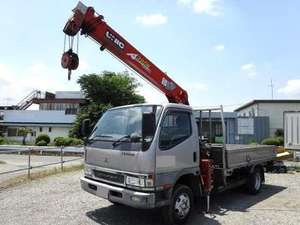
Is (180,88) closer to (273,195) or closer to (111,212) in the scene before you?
(273,195)

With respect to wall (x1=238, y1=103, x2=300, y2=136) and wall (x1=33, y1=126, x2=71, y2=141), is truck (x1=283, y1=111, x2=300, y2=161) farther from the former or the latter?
wall (x1=33, y1=126, x2=71, y2=141)

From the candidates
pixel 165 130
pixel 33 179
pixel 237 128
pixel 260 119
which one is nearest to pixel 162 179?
pixel 165 130

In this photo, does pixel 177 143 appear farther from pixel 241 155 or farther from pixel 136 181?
pixel 241 155

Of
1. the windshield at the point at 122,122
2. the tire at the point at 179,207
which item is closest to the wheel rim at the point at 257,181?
the tire at the point at 179,207

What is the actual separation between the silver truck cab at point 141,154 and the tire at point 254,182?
3.06 meters

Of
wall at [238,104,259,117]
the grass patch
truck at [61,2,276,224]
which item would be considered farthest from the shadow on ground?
wall at [238,104,259,117]

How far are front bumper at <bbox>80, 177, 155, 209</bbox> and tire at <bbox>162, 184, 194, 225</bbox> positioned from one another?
60 cm

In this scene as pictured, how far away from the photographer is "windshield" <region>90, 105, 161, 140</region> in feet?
23.6

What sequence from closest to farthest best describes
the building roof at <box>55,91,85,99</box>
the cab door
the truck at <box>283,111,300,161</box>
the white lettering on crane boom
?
the cab door → the white lettering on crane boom → the truck at <box>283,111,300,161</box> → the building roof at <box>55,91,85,99</box>

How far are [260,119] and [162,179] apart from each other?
36.0m

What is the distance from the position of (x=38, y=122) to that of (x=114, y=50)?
163ft

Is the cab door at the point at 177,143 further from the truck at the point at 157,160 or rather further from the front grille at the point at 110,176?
the front grille at the point at 110,176

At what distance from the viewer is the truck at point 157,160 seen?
668 cm

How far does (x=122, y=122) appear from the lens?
7551mm
